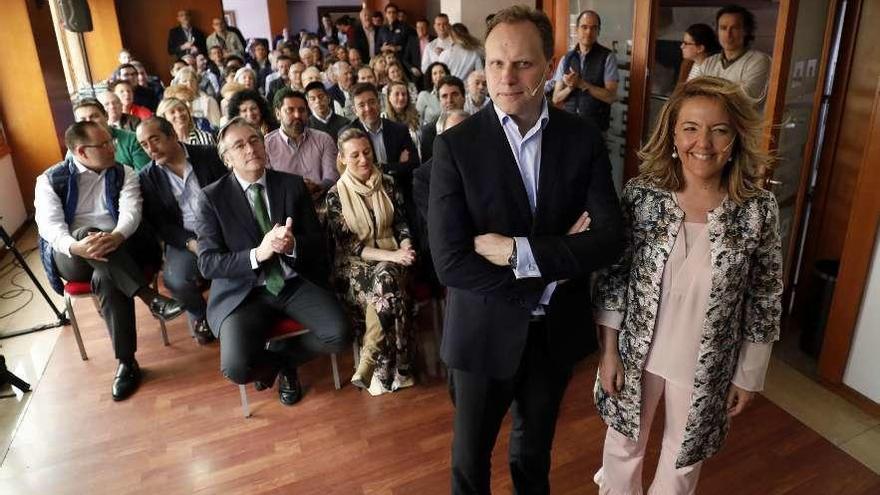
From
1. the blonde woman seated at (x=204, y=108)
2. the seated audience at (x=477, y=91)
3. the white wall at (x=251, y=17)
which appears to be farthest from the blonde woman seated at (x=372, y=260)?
the white wall at (x=251, y=17)

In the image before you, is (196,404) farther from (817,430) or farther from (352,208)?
(817,430)

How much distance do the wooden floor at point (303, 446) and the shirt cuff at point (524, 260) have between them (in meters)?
1.21

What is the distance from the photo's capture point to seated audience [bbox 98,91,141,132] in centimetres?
449

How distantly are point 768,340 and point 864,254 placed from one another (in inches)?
49.0

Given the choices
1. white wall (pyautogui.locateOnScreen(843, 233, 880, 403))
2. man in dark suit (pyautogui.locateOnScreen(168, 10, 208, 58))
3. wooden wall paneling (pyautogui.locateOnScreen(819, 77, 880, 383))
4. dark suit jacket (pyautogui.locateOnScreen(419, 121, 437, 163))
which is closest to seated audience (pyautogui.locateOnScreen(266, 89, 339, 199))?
dark suit jacket (pyautogui.locateOnScreen(419, 121, 437, 163))

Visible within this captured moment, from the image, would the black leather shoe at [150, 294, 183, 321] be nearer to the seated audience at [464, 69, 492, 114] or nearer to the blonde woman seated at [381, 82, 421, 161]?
the blonde woman seated at [381, 82, 421, 161]

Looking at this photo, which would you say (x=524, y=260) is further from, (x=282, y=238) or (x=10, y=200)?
(x=10, y=200)

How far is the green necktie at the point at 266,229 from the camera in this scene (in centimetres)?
264

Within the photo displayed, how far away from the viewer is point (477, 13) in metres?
7.41

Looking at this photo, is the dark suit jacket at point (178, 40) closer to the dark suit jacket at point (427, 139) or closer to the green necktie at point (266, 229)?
the dark suit jacket at point (427, 139)

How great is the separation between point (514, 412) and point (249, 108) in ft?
9.91

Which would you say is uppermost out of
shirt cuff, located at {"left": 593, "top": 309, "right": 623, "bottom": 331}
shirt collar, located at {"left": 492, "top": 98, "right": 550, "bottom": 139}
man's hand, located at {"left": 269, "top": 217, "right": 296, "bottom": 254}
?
shirt collar, located at {"left": 492, "top": 98, "right": 550, "bottom": 139}

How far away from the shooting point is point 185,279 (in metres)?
3.08

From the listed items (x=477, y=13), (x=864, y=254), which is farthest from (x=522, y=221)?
(x=477, y=13)
